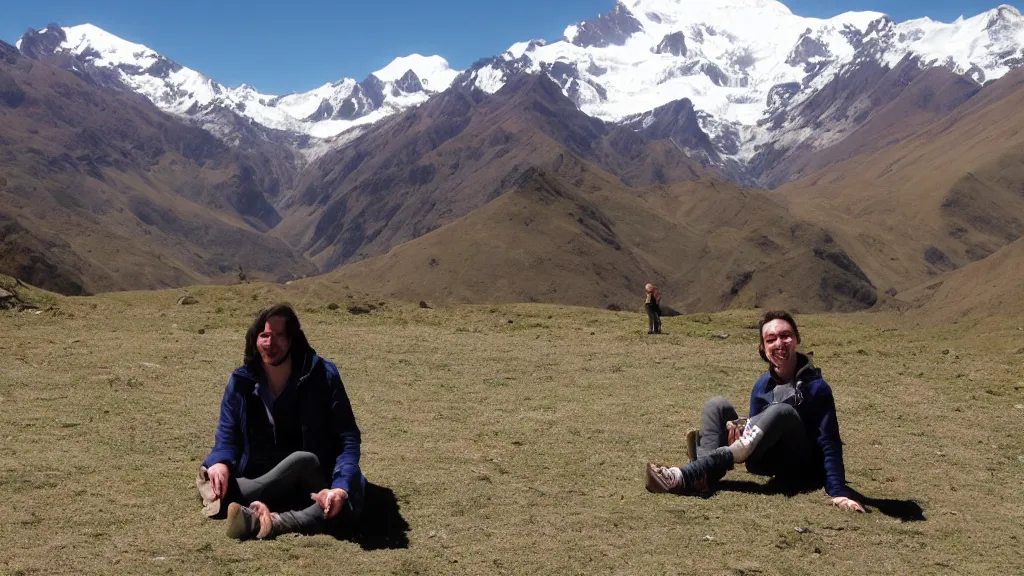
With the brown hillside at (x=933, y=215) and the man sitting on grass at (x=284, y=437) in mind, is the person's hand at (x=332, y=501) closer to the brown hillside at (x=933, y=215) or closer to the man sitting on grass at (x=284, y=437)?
the man sitting on grass at (x=284, y=437)

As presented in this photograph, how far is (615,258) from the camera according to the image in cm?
12381

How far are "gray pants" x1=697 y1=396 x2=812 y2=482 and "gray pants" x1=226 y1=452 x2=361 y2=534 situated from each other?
3985 mm

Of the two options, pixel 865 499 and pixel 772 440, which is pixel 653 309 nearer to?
pixel 865 499

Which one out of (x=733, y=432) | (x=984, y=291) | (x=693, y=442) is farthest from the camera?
(x=984, y=291)

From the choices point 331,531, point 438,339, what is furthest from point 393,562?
point 438,339

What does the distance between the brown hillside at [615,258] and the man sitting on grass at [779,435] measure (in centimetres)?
7614

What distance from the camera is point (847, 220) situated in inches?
6594

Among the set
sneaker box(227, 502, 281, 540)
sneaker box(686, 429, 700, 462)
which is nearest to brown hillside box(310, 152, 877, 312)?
sneaker box(686, 429, 700, 462)

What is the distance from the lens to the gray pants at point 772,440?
30.7 ft

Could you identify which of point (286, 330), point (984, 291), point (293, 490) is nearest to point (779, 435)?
point (293, 490)

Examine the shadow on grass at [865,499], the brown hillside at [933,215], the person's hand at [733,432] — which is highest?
the brown hillside at [933,215]

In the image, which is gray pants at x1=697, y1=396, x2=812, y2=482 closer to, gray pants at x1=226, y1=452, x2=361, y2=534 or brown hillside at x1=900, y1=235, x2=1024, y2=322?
gray pants at x1=226, y1=452, x2=361, y2=534

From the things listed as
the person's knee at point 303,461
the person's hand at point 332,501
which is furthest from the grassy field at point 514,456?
the person's knee at point 303,461

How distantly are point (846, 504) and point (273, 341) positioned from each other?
5.85 m
